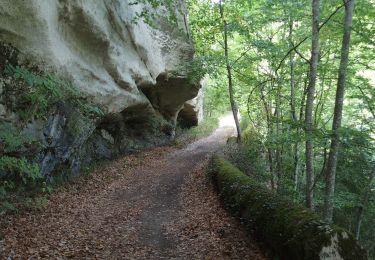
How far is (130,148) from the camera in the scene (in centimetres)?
1923

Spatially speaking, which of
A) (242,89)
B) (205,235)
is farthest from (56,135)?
(242,89)

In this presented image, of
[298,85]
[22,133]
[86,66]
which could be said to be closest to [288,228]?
[22,133]

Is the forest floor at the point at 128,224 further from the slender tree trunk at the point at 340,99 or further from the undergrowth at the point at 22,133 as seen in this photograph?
the slender tree trunk at the point at 340,99

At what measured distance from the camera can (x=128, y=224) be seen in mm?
8867

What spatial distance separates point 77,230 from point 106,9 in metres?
8.35

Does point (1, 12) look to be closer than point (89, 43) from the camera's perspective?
Yes

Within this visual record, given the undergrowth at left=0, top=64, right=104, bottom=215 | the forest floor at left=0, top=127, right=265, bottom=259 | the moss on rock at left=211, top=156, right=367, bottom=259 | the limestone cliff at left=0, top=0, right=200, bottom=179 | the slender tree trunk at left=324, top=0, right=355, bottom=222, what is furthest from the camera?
the slender tree trunk at left=324, top=0, right=355, bottom=222

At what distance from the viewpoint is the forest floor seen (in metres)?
6.88

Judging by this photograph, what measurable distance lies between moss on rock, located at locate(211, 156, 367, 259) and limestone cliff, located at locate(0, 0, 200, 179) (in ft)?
14.8

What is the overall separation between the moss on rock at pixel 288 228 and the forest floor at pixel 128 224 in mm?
424

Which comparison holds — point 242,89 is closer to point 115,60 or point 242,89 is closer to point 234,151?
point 234,151

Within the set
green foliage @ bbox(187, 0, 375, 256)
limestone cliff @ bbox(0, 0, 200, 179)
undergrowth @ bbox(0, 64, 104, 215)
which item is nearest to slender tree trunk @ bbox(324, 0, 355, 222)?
green foliage @ bbox(187, 0, 375, 256)

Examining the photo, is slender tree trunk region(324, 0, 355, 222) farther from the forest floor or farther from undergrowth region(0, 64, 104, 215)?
undergrowth region(0, 64, 104, 215)

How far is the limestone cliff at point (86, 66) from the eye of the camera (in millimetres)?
8570
